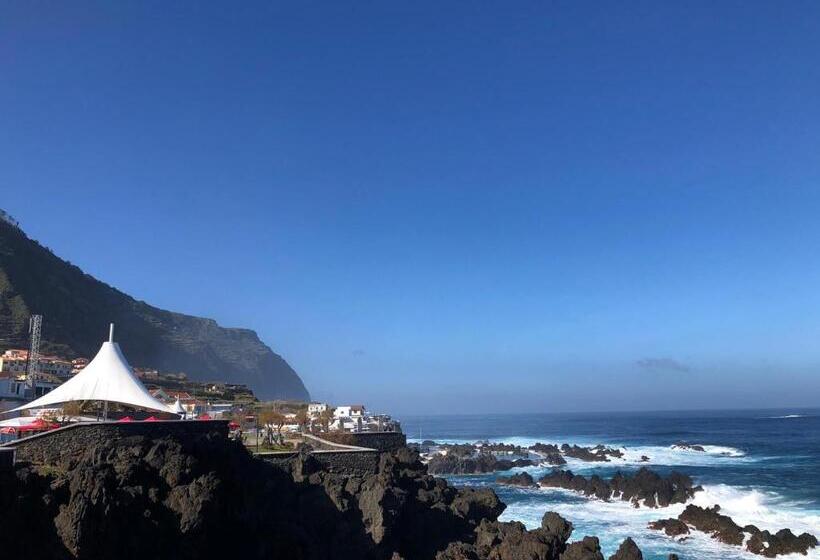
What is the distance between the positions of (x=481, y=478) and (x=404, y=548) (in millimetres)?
38390

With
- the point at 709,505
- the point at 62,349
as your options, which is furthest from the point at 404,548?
the point at 62,349

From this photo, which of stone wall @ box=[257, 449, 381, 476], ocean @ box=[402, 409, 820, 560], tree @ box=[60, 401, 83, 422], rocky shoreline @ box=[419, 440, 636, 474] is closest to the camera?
tree @ box=[60, 401, 83, 422]

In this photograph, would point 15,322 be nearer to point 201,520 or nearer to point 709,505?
point 201,520

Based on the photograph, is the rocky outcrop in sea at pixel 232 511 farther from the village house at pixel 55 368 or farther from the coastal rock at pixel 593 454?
the coastal rock at pixel 593 454

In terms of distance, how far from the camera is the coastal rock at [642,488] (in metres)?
48.5

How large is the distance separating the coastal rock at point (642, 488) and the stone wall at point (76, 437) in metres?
38.9

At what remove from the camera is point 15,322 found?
85.7m

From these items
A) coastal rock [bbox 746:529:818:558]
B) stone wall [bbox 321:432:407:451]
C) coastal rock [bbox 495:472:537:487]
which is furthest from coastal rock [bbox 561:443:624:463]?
stone wall [bbox 321:432:407:451]

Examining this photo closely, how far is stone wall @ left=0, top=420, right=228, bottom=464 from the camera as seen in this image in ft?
67.1

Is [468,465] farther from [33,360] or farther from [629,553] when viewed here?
[33,360]

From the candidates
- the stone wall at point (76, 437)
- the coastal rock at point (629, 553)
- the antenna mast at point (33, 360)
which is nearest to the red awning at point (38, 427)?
the stone wall at point (76, 437)

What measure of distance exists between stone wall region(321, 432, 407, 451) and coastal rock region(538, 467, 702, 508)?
21434mm

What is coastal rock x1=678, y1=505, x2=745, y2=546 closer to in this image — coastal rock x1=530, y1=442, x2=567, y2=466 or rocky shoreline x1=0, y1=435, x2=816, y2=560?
rocky shoreline x1=0, y1=435, x2=816, y2=560

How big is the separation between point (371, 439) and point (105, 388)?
728 inches
